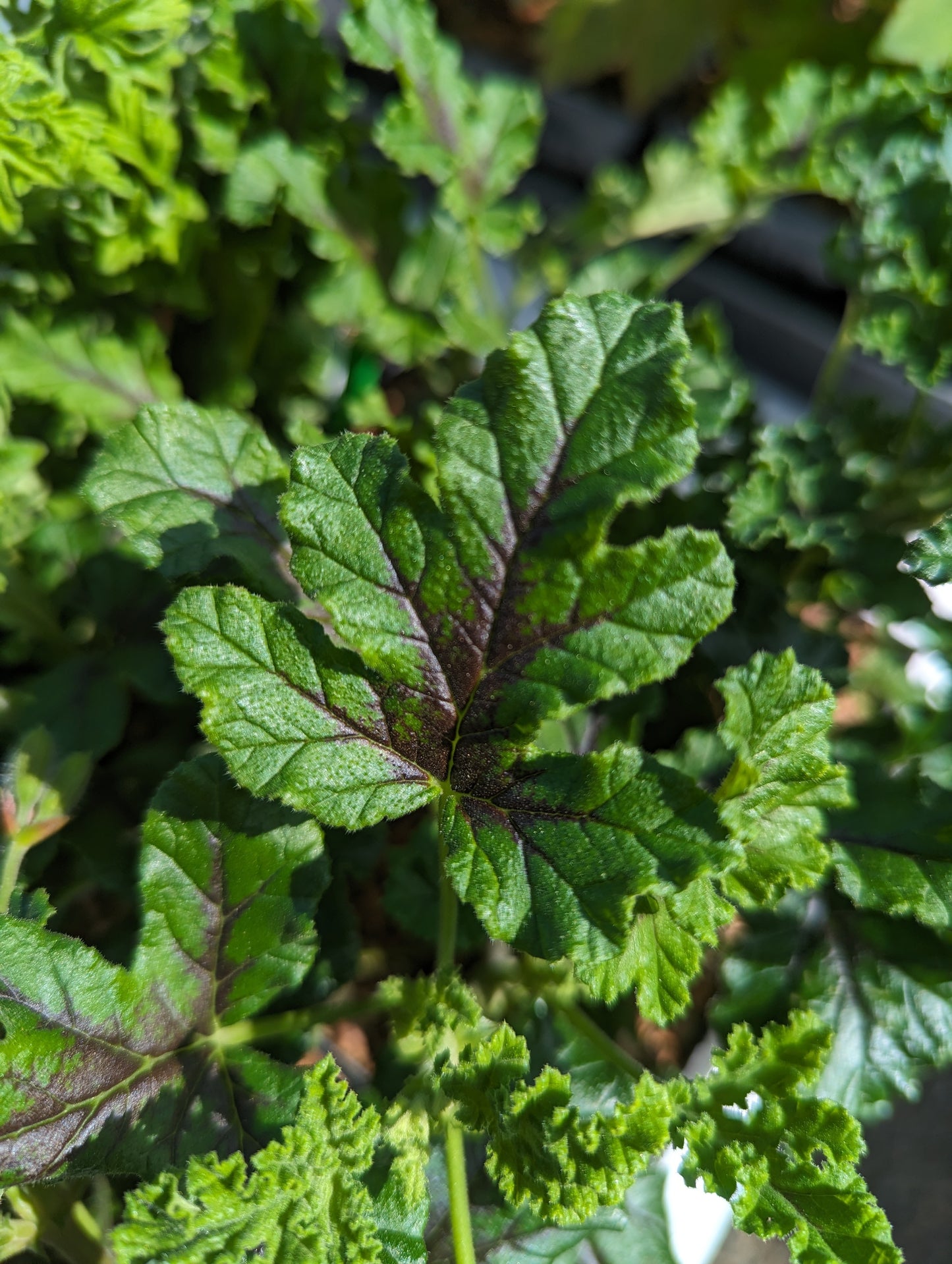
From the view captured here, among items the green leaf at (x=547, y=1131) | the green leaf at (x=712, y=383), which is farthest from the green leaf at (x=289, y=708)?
the green leaf at (x=712, y=383)

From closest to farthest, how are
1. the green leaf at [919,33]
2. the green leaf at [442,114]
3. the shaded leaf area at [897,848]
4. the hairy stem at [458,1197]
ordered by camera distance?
the hairy stem at [458,1197] < the shaded leaf area at [897,848] < the green leaf at [442,114] < the green leaf at [919,33]

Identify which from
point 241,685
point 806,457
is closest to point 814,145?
point 806,457

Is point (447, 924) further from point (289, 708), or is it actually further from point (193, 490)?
point (193, 490)

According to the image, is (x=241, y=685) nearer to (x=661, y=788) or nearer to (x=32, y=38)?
(x=661, y=788)

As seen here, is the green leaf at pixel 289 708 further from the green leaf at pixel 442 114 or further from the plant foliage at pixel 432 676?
the green leaf at pixel 442 114

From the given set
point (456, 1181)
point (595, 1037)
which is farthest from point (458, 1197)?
point (595, 1037)
